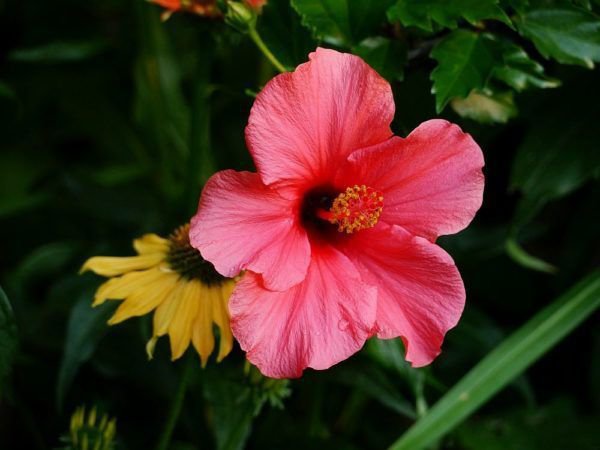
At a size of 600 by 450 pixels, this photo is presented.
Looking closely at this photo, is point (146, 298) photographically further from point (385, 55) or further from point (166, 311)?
point (385, 55)

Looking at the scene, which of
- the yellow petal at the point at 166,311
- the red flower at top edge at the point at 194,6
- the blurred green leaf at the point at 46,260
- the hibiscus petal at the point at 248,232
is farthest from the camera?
the blurred green leaf at the point at 46,260

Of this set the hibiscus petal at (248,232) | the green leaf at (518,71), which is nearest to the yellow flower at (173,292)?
the hibiscus petal at (248,232)

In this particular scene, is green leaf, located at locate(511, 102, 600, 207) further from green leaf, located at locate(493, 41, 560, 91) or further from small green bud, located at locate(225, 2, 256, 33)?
small green bud, located at locate(225, 2, 256, 33)

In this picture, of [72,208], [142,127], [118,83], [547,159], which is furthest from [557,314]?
[118,83]

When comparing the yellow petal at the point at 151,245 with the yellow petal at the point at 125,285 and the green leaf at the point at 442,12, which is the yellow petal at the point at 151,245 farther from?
the green leaf at the point at 442,12

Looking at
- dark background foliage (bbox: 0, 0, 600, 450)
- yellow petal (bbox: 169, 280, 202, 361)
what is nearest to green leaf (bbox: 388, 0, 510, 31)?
dark background foliage (bbox: 0, 0, 600, 450)

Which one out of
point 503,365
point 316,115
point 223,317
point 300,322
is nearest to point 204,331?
point 223,317
